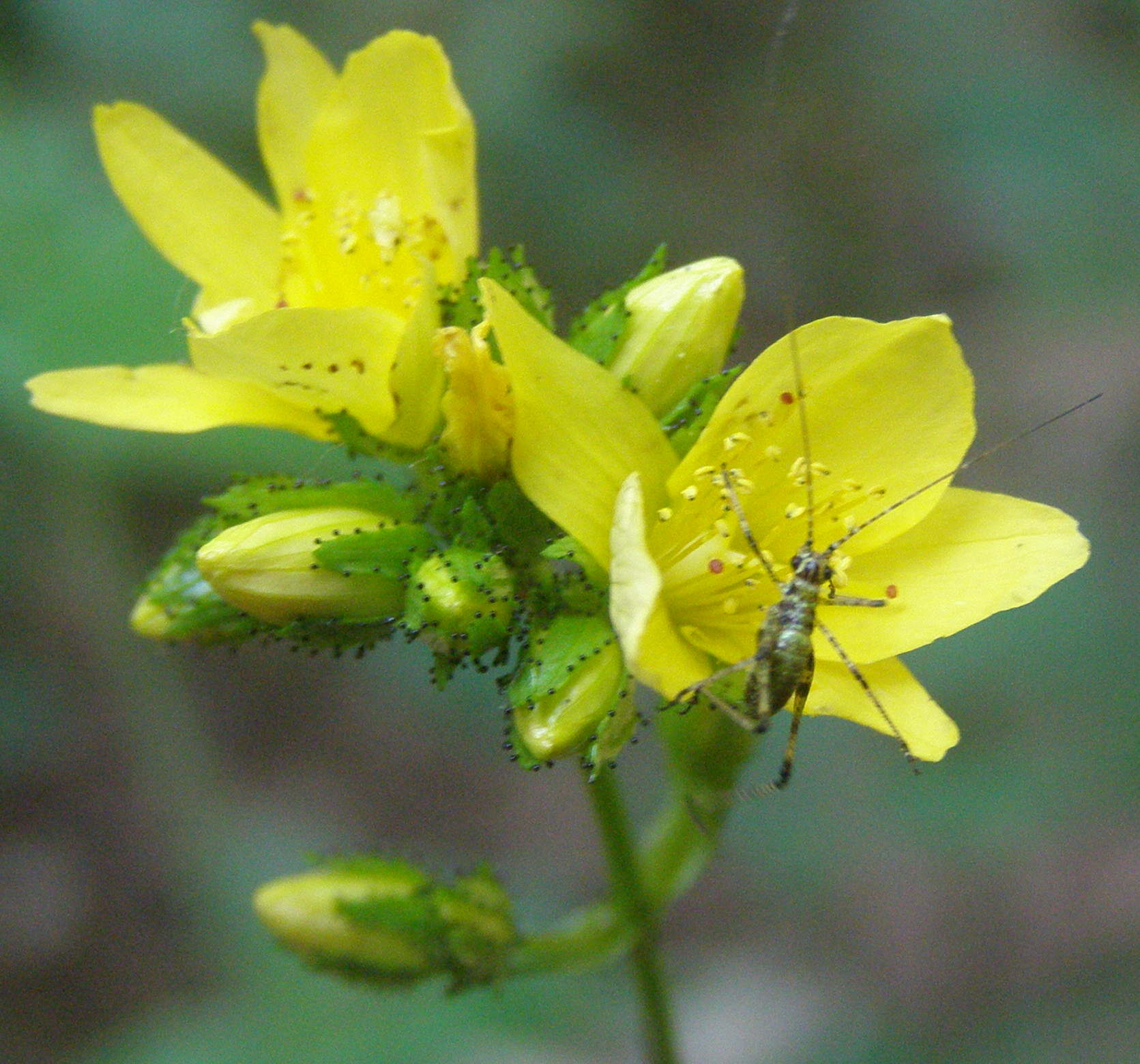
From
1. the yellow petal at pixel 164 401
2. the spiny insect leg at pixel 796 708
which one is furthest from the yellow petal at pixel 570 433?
the yellow petal at pixel 164 401

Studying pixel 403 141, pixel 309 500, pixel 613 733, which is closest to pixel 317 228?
pixel 403 141

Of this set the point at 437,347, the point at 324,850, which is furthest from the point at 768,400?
the point at 324,850

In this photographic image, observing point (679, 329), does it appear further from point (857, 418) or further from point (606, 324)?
point (857, 418)

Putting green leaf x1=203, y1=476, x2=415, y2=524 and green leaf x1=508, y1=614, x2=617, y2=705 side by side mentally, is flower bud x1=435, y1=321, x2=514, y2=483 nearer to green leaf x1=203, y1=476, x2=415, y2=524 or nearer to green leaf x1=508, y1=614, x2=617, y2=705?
green leaf x1=203, y1=476, x2=415, y2=524

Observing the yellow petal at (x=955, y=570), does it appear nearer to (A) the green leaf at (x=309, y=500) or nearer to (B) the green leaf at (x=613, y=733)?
(B) the green leaf at (x=613, y=733)

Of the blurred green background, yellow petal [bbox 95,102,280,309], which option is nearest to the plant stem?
the blurred green background

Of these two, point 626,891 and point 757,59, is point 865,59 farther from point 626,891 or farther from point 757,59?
point 626,891
